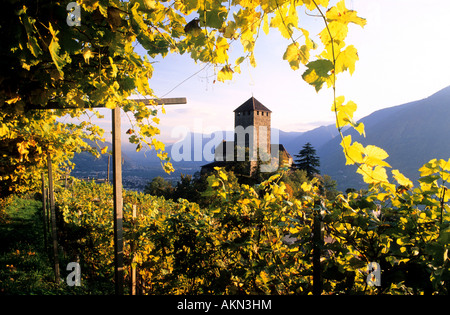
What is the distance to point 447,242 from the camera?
3.49 feet

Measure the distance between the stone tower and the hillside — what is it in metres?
83.6

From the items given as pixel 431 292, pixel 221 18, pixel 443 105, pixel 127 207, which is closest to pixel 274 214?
pixel 431 292

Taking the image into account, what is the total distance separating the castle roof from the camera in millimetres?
52213

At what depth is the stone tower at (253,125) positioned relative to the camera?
51.0m

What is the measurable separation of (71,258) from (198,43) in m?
7.47

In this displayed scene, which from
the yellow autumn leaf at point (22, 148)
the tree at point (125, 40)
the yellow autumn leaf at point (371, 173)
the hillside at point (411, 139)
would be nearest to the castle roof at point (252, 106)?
the yellow autumn leaf at point (22, 148)

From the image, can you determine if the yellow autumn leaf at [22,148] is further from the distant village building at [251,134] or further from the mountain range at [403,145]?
the mountain range at [403,145]

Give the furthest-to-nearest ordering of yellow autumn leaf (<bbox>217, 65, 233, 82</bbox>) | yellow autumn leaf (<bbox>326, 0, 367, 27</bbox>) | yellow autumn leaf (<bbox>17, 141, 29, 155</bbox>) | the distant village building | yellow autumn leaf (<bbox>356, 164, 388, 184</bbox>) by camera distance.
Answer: the distant village building < yellow autumn leaf (<bbox>17, 141, 29, 155</bbox>) < yellow autumn leaf (<bbox>217, 65, 233, 82</bbox>) < yellow autumn leaf (<bbox>356, 164, 388, 184</bbox>) < yellow autumn leaf (<bbox>326, 0, 367, 27</bbox>)

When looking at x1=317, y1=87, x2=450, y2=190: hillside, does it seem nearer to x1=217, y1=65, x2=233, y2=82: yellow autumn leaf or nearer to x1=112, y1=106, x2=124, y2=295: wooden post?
x1=112, y1=106, x2=124, y2=295: wooden post

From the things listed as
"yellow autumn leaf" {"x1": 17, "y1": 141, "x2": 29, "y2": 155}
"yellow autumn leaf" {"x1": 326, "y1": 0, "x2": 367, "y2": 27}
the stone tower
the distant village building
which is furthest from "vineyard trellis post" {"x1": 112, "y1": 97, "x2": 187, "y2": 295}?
the stone tower

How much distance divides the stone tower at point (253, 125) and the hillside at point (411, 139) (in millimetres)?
83633

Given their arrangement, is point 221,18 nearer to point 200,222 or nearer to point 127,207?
point 200,222

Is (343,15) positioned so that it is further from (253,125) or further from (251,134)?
(253,125)

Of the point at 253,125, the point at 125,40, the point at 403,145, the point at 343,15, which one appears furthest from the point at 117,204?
the point at 403,145
